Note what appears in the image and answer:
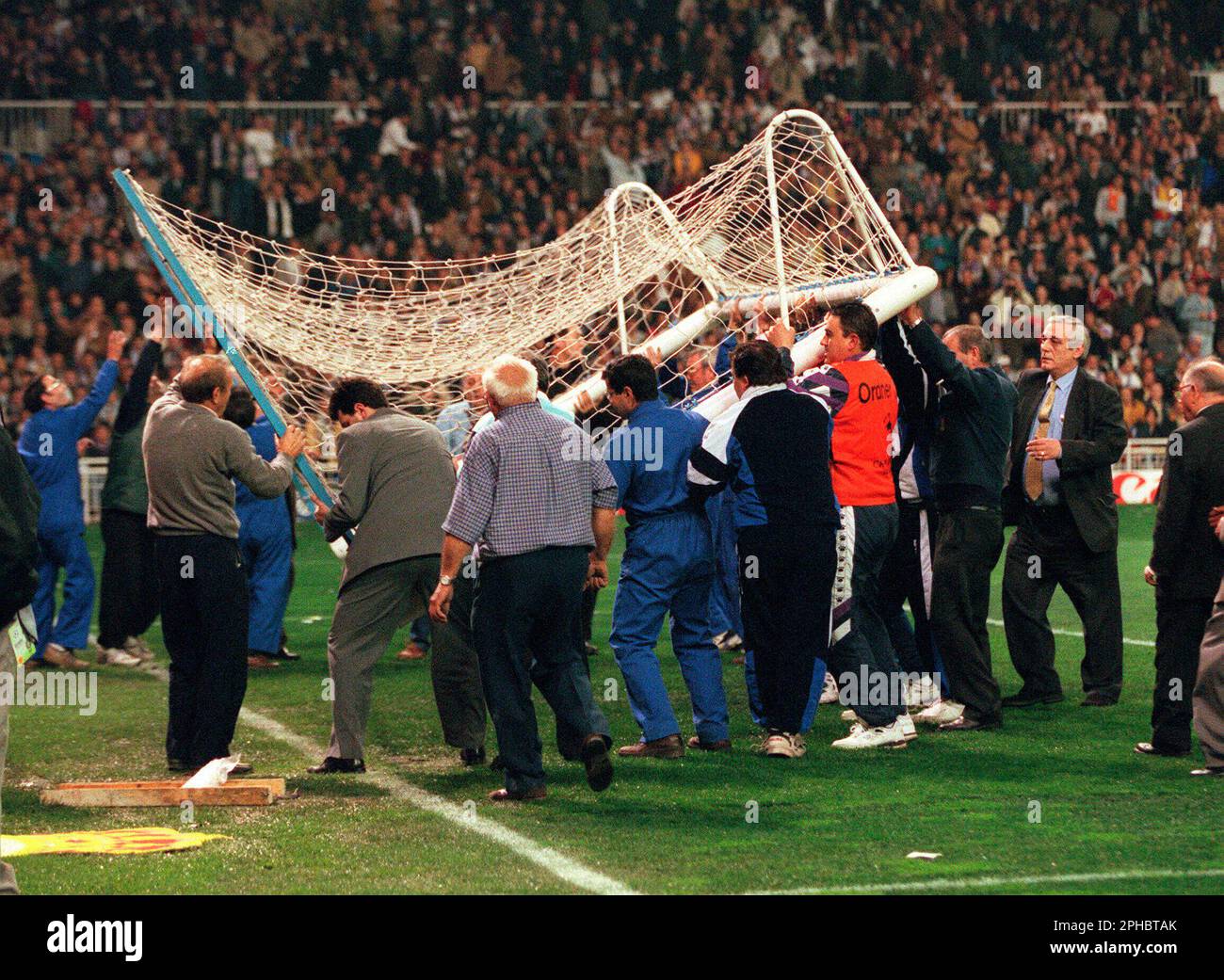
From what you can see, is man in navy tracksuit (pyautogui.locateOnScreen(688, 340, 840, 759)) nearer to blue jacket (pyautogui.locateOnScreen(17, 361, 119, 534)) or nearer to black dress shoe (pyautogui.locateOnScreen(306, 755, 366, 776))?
black dress shoe (pyautogui.locateOnScreen(306, 755, 366, 776))

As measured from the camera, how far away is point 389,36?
25609 mm

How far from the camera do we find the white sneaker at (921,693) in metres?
9.23

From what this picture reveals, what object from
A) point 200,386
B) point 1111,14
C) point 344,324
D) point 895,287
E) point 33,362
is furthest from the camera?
point 1111,14

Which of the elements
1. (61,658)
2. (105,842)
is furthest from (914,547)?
(61,658)

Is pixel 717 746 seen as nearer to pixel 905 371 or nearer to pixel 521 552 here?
pixel 521 552

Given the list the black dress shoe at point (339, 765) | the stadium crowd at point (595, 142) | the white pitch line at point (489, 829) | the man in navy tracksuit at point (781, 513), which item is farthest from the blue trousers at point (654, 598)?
the stadium crowd at point (595, 142)

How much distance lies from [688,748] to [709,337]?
1104 centimetres

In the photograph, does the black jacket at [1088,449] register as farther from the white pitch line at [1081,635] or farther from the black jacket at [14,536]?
the black jacket at [14,536]

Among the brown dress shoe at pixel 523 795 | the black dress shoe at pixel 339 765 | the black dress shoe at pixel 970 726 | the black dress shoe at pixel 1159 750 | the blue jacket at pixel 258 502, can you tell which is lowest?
the black dress shoe at pixel 339 765

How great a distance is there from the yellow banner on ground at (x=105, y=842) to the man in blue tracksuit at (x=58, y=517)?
15.9 feet

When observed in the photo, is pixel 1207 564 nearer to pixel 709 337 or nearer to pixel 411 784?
pixel 411 784

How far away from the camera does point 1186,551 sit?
785cm

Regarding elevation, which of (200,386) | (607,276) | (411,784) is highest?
(607,276)

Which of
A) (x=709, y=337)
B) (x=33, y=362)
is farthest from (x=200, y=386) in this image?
(x=33, y=362)
